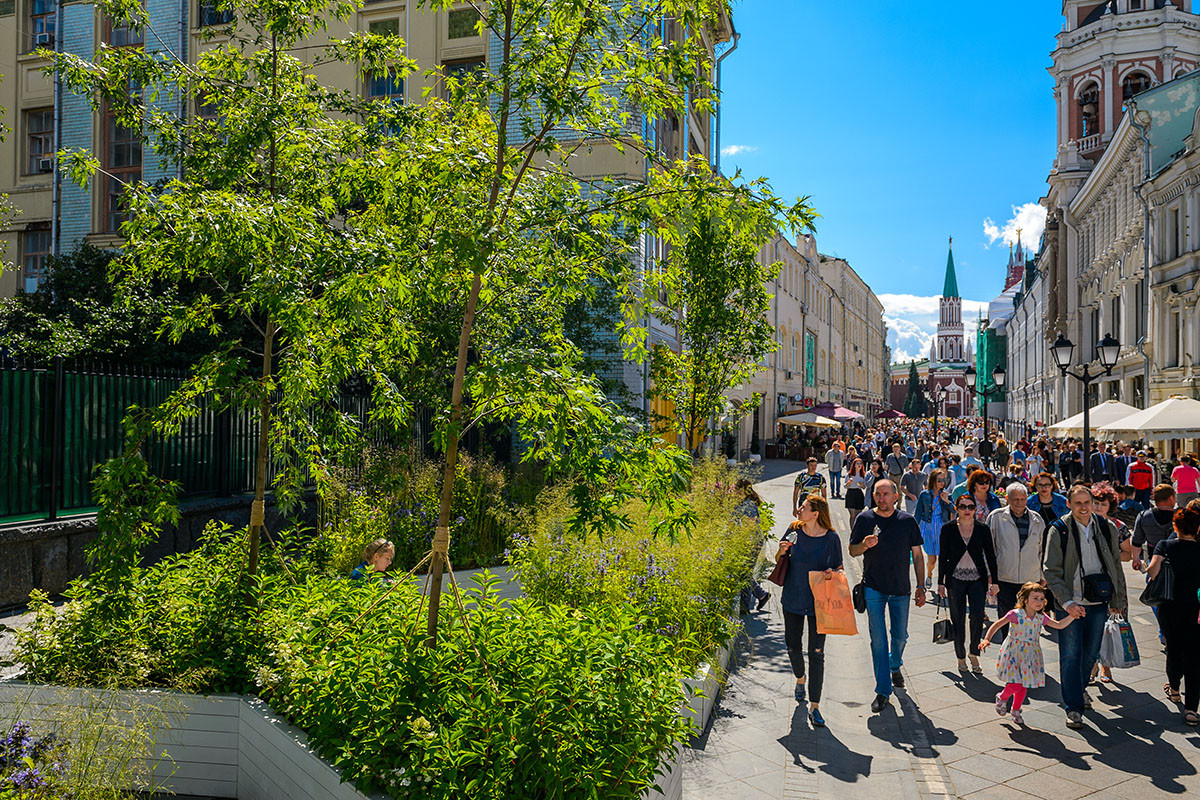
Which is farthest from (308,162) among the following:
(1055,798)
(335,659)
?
(1055,798)

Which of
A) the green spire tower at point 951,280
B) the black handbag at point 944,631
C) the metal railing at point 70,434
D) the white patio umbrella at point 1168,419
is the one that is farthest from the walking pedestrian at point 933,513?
the green spire tower at point 951,280

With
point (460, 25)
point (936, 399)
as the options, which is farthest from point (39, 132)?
point (936, 399)

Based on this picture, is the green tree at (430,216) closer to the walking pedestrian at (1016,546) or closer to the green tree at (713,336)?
the walking pedestrian at (1016,546)

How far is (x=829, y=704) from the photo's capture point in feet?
22.2

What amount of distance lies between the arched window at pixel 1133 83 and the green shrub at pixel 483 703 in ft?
160

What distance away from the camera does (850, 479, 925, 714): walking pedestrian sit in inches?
261

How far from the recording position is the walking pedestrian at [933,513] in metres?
11.2

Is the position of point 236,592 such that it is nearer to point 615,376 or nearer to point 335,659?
point 335,659

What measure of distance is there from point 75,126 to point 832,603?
80.8 ft

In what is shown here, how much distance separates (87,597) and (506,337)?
3158 millimetres

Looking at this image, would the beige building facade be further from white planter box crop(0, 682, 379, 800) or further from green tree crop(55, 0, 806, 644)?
white planter box crop(0, 682, 379, 800)

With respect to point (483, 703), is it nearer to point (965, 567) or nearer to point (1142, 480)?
point (965, 567)

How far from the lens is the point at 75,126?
75.0ft

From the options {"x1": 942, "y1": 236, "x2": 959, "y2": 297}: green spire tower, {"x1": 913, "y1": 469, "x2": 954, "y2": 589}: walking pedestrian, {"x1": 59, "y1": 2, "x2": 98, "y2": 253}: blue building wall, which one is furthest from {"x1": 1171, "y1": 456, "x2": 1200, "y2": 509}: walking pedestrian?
{"x1": 942, "y1": 236, "x2": 959, "y2": 297}: green spire tower
